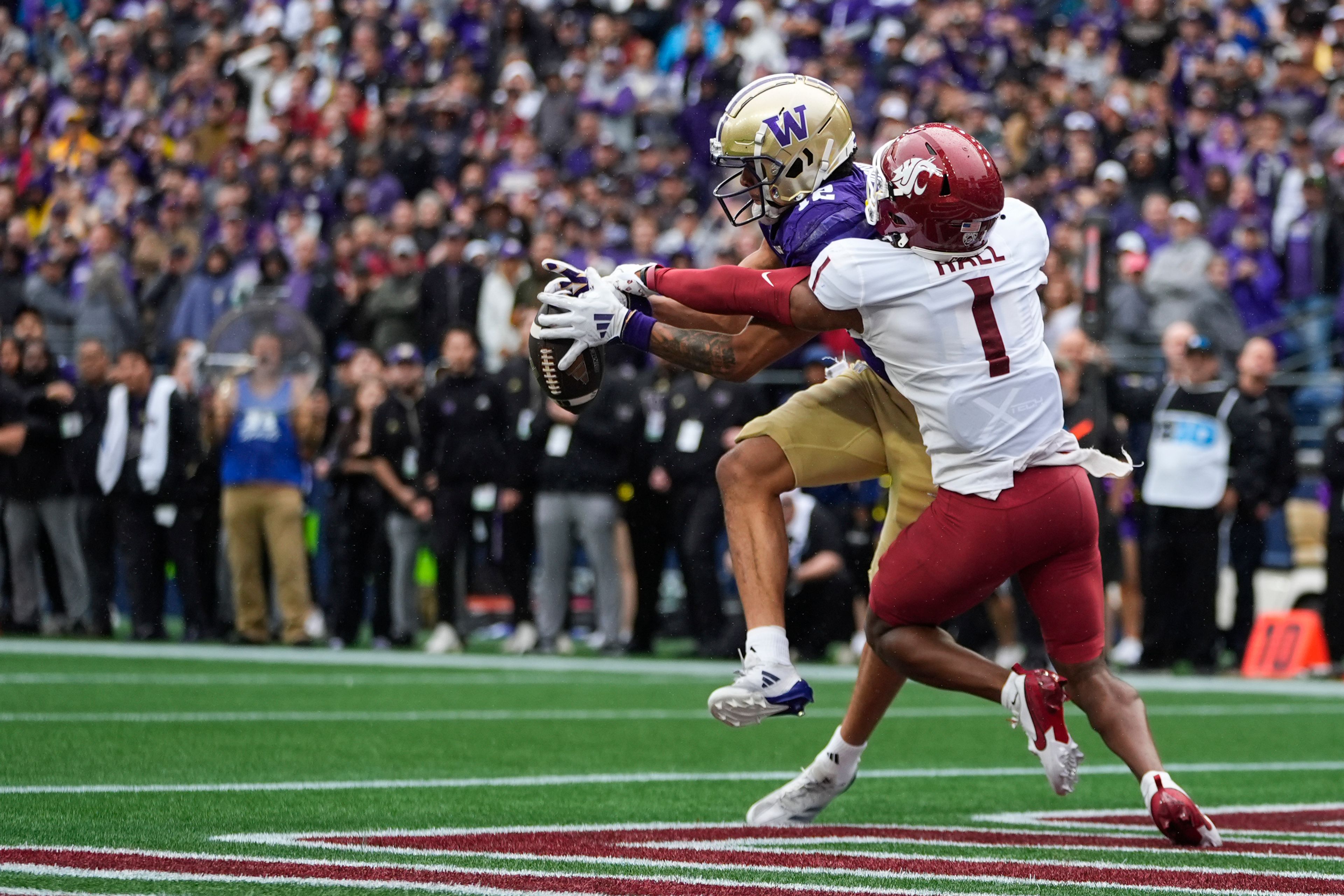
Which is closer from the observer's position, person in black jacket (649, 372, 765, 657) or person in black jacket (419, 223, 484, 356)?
person in black jacket (649, 372, 765, 657)

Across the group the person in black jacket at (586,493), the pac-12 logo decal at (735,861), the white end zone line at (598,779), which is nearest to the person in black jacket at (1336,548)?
the person in black jacket at (586,493)

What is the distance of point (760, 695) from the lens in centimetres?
572

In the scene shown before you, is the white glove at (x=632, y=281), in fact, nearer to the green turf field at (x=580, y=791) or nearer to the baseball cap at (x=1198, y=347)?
the green turf field at (x=580, y=791)

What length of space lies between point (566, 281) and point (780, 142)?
2.36ft

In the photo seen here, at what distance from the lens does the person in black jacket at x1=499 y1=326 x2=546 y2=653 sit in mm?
14695

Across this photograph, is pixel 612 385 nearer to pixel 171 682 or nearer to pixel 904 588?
pixel 171 682

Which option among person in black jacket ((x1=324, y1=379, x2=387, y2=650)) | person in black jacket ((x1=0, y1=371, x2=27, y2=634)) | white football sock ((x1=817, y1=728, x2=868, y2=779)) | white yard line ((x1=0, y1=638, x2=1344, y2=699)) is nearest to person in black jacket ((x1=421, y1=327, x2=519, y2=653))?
white yard line ((x1=0, y1=638, x2=1344, y2=699))

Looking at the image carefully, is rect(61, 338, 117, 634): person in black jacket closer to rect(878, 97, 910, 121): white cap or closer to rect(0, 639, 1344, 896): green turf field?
rect(0, 639, 1344, 896): green turf field

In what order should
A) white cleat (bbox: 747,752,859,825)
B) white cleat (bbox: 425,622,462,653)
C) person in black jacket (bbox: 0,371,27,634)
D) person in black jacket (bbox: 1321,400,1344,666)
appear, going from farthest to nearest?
person in black jacket (bbox: 0,371,27,634) → white cleat (bbox: 425,622,462,653) → person in black jacket (bbox: 1321,400,1344,666) → white cleat (bbox: 747,752,859,825)

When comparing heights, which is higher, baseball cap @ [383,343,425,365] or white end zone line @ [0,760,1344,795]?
baseball cap @ [383,343,425,365]

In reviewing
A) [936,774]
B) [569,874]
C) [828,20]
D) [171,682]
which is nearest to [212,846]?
[569,874]

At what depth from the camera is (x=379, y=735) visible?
8.73m

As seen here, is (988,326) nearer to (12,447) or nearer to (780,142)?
(780,142)

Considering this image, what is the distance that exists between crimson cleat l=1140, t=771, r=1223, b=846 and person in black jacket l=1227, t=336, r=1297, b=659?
7860 millimetres
